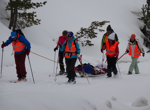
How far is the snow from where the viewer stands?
12.5 ft

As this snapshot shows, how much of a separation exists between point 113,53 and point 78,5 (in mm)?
27644

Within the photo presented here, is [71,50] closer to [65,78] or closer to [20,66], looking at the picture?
[65,78]

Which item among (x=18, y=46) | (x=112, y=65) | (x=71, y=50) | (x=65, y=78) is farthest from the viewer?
(x=112, y=65)

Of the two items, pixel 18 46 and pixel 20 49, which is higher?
pixel 18 46

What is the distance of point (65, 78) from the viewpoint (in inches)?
313

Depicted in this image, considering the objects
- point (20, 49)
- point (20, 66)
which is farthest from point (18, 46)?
point (20, 66)

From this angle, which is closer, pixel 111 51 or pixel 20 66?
pixel 20 66

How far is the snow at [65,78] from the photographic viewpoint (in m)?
3.81

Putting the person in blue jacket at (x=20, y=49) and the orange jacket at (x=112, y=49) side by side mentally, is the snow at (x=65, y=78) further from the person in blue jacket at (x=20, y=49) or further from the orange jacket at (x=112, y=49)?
the orange jacket at (x=112, y=49)

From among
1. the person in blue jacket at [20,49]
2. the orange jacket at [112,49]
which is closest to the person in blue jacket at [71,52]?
the person in blue jacket at [20,49]

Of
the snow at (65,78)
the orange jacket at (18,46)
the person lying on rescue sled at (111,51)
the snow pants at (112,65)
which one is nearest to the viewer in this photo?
the snow at (65,78)

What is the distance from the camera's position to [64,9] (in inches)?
1135

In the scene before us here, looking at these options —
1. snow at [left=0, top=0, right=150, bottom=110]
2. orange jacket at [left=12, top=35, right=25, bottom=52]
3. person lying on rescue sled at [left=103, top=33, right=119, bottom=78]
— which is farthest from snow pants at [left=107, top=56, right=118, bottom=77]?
orange jacket at [left=12, top=35, right=25, bottom=52]

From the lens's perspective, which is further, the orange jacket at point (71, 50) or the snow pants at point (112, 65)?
the snow pants at point (112, 65)
